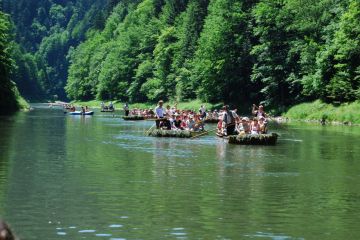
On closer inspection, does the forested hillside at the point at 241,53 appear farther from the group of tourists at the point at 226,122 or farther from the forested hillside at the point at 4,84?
the forested hillside at the point at 4,84

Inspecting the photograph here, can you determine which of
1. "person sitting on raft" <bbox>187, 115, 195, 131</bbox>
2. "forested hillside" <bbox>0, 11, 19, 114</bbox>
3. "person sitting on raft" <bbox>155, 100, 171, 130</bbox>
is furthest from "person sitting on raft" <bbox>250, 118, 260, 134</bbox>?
"forested hillside" <bbox>0, 11, 19, 114</bbox>

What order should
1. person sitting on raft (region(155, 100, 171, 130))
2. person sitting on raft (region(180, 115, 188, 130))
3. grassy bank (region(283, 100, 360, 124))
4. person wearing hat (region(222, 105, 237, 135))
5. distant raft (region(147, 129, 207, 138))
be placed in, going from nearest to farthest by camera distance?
person wearing hat (region(222, 105, 237, 135)) → distant raft (region(147, 129, 207, 138)) → person sitting on raft (region(155, 100, 171, 130)) → person sitting on raft (region(180, 115, 188, 130)) → grassy bank (region(283, 100, 360, 124))

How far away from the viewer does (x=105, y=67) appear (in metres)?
154

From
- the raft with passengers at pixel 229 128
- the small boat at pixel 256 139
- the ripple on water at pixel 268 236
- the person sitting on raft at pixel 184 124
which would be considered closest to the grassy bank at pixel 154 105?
the person sitting on raft at pixel 184 124

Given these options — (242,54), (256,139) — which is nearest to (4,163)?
(256,139)

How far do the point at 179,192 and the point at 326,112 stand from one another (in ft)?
168

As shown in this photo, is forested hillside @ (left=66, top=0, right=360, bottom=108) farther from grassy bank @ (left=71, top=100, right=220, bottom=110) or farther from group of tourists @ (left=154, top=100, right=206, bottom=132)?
group of tourists @ (left=154, top=100, right=206, bottom=132)

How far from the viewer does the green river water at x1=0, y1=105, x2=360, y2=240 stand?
1606 centimetres

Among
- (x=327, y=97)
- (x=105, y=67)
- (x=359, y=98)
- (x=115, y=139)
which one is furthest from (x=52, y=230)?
(x=105, y=67)

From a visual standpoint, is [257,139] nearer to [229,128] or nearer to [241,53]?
[229,128]

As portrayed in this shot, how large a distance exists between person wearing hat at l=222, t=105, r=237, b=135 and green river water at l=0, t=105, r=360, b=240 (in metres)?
7.40

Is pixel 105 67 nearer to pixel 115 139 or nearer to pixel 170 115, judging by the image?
pixel 170 115

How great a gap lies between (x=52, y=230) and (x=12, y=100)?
75.2m

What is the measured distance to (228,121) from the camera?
45.0 meters
